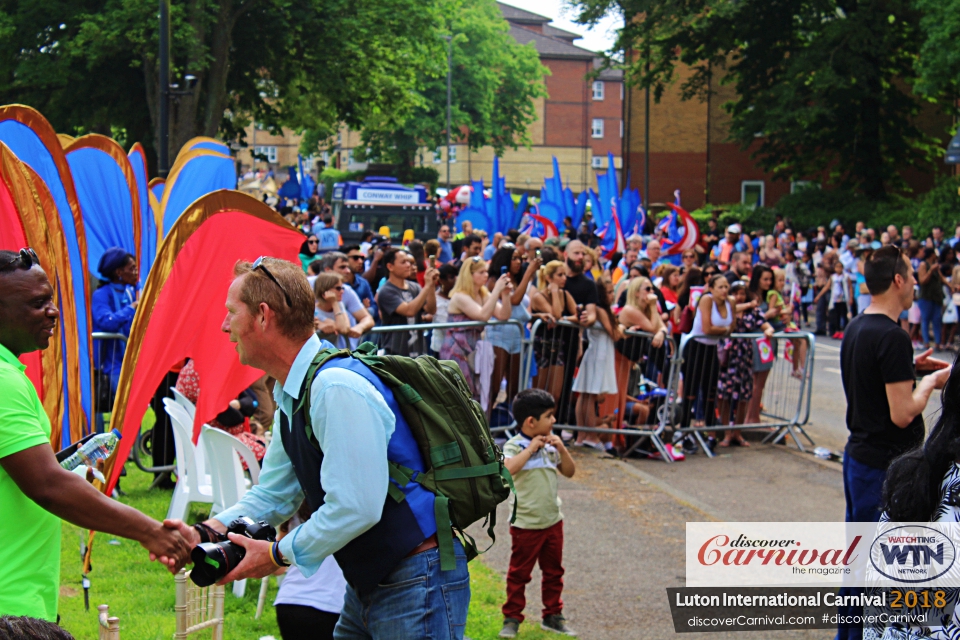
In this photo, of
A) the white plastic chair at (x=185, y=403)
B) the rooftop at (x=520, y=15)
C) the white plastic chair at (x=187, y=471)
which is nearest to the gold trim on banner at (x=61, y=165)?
the white plastic chair at (x=187, y=471)

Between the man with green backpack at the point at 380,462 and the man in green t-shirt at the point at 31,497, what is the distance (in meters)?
0.36

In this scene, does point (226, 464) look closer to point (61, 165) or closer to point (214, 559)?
point (61, 165)

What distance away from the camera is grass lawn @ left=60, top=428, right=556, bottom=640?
215 inches

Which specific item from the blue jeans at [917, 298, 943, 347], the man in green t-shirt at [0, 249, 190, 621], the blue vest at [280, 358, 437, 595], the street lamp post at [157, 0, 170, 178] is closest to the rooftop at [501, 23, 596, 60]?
the blue jeans at [917, 298, 943, 347]

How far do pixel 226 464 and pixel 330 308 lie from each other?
7.57ft

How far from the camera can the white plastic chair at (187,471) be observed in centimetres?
655

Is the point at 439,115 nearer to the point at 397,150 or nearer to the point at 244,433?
the point at 397,150

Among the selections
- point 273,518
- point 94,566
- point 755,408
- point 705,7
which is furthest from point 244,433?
point 705,7

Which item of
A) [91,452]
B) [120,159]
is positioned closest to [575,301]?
[120,159]

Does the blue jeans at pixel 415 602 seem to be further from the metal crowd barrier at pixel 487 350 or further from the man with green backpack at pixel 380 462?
the metal crowd barrier at pixel 487 350

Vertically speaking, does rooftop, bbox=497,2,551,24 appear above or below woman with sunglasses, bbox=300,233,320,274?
above

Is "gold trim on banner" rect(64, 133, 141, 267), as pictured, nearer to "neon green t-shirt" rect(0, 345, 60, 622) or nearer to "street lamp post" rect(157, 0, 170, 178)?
"neon green t-shirt" rect(0, 345, 60, 622)

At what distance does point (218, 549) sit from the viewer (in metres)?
2.86

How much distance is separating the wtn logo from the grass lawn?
2.84 metres
